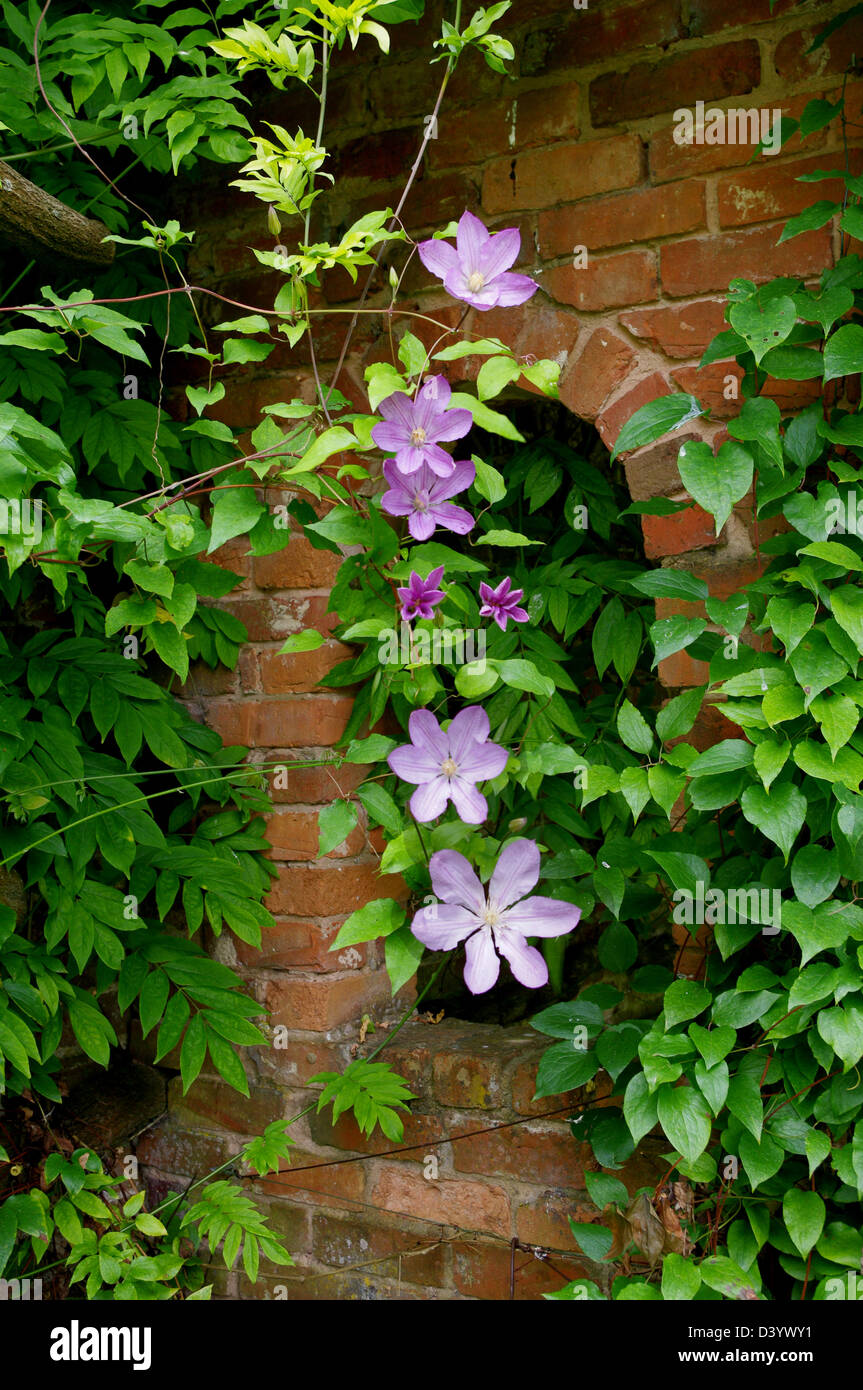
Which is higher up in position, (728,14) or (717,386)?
(728,14)

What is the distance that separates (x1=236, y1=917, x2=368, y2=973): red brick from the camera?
6.32 ft

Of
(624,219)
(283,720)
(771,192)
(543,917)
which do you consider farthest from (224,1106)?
(771,192)

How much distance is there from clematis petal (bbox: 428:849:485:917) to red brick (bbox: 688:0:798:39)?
1.28 m

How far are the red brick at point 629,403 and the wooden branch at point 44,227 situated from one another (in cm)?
79

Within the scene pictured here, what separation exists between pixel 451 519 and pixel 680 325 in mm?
589

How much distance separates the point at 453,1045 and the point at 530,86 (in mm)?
1609

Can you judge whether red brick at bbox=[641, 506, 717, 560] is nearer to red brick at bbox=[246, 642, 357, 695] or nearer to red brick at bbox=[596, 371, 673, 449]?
red brick at bbox=[596, 371, 673, 449]

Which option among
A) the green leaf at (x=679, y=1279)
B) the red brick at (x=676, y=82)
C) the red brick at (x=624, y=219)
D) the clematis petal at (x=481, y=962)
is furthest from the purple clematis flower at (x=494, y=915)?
the red brick at (x=676, y=82)

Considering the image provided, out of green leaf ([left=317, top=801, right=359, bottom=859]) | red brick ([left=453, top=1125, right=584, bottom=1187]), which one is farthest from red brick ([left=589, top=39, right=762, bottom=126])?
red brick ([left=453, top=1125, right=584, bottom=1187])

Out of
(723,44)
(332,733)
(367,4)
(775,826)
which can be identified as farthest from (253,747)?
(723,44)

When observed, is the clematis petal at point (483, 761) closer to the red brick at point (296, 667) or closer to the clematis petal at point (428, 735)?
the clematis petal at point (428, 735)

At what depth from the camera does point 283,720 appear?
1.97 metres

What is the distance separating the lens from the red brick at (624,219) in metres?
1.62

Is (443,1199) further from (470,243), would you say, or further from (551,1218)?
(470,243)
